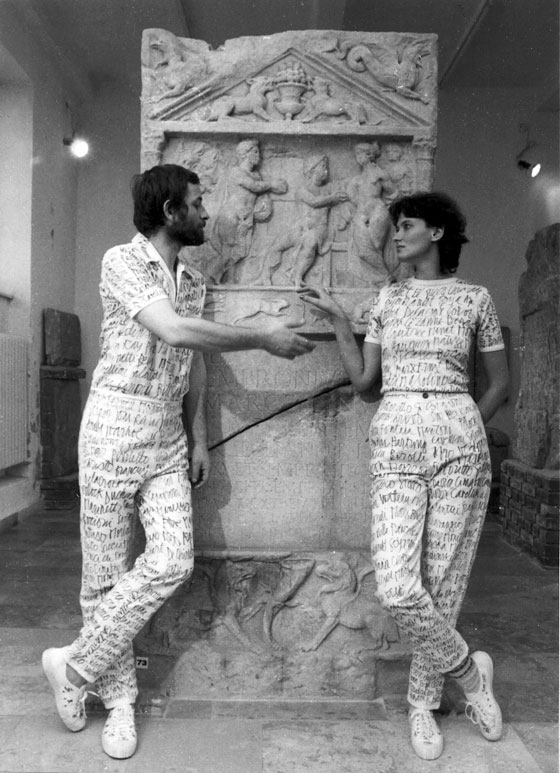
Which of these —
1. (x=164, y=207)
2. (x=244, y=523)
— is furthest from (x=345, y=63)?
(x=244, y=523)

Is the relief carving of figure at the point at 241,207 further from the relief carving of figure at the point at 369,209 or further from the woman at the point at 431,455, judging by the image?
the woman at the point at 431,455

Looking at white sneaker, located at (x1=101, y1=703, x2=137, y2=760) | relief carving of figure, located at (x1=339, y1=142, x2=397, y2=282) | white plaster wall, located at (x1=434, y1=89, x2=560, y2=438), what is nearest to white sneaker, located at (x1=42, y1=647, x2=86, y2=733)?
white sneaker, located at (x1=101, y1=703, x2=137, y2=760)

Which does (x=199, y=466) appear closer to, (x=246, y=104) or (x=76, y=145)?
(x=246, y=104)

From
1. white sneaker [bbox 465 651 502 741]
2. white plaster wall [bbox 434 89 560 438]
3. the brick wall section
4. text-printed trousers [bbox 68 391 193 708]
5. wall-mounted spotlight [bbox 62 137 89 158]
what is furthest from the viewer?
white plaster wall [bbox 434 89 560 438]

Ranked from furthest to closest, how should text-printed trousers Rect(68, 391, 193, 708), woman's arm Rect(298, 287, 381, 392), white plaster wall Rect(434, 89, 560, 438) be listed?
white plaster wall Rect(434, 89, 560, 438) → woman's arm Rect(298, 287, 381, 392) → text-printed trousers Rect(68, 391, 193, 708)

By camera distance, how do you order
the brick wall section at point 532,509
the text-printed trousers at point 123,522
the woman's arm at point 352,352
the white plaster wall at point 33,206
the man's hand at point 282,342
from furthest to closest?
the white plaster wall at point 33,206 → the brick wall section at point 532,509 → the woman's arm at point 352,352 → the text-printed trousers at point 123,522 → the man's hand at point 282,342

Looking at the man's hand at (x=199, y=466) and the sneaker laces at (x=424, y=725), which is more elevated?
the man's hand at (x=199, y=466)

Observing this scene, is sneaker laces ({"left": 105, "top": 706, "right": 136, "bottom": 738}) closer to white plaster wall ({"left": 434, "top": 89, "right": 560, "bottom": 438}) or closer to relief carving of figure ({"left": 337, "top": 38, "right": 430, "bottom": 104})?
relief carving of figure ({"left": 337, "top": 38, "right": 430, "bottom": 104})

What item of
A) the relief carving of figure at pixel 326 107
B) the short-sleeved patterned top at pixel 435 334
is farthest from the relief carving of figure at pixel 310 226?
the short-sleeved patterned top at pixel 435 334

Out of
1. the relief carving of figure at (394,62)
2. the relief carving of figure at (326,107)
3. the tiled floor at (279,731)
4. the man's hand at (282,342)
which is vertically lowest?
the tiled floor at (279,731)

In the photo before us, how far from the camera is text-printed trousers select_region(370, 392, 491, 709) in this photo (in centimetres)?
249

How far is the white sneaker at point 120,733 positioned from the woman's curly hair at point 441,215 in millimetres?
1944

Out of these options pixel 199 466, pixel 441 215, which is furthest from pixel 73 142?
pixel 441 215

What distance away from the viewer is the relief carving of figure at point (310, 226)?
305 cm
